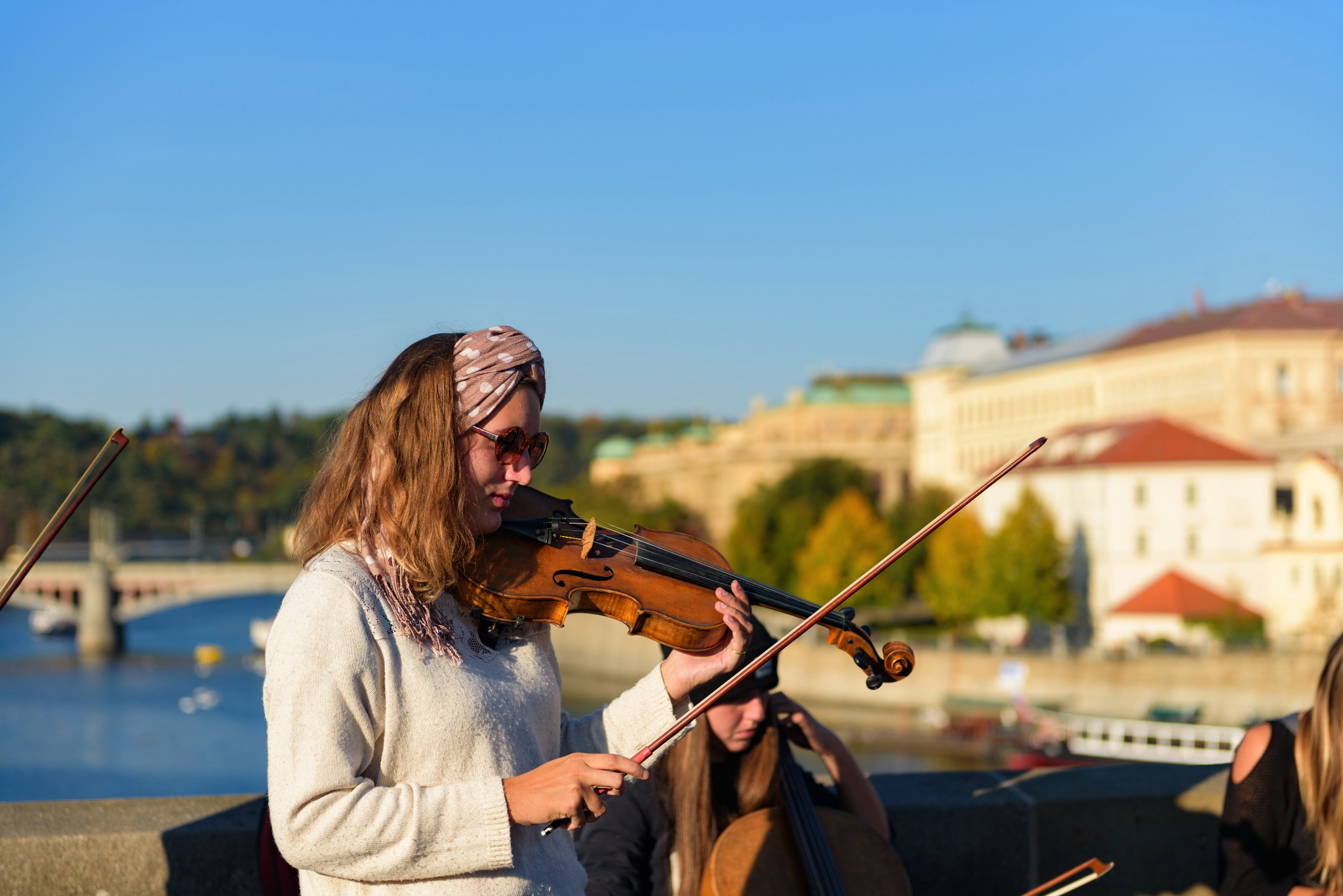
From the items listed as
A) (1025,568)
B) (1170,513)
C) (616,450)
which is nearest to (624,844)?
(1025,568)

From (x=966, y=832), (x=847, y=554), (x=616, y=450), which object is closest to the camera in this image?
(x=966, y=832)

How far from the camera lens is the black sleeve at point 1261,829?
3070mm

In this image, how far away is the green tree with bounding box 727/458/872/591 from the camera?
66812 millimetres

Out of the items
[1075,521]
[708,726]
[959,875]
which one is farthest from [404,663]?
[1075,521]

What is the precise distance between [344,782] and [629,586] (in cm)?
62

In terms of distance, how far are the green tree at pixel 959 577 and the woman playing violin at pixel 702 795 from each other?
168 feet

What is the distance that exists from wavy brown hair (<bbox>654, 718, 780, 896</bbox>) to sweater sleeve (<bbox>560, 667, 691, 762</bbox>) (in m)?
0.69

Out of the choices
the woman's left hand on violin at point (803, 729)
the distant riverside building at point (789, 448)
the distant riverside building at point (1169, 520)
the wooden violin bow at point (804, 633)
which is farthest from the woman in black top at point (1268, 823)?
the distant riverside building at point (789, 448)

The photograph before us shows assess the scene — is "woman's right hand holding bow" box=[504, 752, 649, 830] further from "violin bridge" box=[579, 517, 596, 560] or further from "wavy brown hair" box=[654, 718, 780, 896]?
"wavy brown hair" box=[654, 718, 780, 896]

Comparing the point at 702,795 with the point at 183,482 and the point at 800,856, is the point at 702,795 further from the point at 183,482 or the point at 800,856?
the point at 183,482

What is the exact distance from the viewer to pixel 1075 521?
5956 cm

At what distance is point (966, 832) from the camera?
150 inches

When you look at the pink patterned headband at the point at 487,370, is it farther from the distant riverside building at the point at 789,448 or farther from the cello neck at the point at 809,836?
the distant riverside building at the point at 789,448

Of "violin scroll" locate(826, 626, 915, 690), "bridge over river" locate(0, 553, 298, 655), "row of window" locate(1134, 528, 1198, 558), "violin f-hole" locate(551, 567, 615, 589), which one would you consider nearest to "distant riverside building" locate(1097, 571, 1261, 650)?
"row of window" locate(1134, 528, 1198, 558)
